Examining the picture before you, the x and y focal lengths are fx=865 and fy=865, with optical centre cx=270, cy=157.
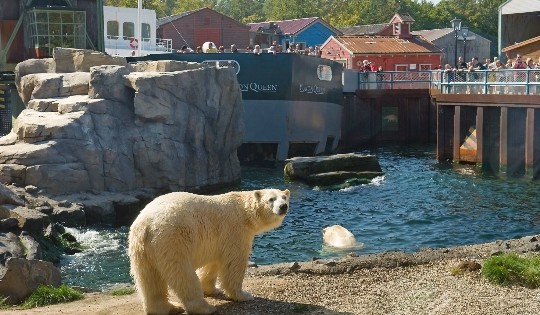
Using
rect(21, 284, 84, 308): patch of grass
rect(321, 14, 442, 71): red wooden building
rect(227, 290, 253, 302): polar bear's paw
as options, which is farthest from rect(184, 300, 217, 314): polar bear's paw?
rect(321, 14, 442, 71): red wooden building

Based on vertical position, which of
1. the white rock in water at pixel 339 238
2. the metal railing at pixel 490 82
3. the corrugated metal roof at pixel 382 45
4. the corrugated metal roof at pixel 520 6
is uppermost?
the corrugated metal roof at pixel 520 6

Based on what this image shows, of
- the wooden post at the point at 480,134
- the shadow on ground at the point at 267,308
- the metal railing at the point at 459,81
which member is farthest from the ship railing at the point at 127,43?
the shadow on ground at the point at 267,308

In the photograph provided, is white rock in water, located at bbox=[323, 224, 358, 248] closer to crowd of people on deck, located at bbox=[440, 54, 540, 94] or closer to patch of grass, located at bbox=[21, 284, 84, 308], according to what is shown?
patch of grass, located at bbox=[21, 284, 84, 308]

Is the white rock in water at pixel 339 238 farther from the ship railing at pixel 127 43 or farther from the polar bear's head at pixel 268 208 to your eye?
the ship railing at pixel 127 43

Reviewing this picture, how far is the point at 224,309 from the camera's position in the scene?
9344 millimetres

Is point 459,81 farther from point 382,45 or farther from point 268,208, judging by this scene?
point 382,45

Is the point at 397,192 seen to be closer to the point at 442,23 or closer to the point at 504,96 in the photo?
the point at 504,96

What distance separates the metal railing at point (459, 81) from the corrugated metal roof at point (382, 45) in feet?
46.7

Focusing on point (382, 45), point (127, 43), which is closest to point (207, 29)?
point (382, 45)

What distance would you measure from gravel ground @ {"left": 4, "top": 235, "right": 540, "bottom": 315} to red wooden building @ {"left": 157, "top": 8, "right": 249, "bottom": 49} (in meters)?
53.2

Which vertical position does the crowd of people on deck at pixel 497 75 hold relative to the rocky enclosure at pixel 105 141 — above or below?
above

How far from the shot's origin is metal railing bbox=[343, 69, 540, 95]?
1112 inches

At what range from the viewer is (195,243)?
9.16 meters

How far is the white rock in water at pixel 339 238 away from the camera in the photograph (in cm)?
1795
